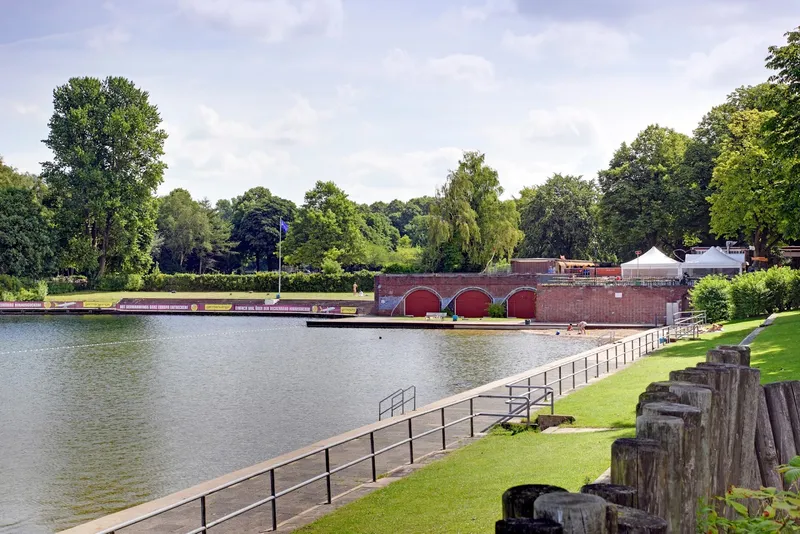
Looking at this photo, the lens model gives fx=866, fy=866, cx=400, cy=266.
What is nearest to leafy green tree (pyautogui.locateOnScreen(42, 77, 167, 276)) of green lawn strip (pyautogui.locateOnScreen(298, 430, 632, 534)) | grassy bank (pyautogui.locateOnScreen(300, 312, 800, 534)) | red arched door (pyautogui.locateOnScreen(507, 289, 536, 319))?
red arched door (pyautogui.locateOnScreen(507, 289, 536, 319))

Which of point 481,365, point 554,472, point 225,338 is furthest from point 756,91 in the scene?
point 554,472

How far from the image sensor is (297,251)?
100 m

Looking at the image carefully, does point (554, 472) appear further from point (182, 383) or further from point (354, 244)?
point (354, 244)

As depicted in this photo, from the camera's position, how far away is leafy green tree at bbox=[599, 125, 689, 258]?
7181 cm

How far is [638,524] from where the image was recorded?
11.5 feet

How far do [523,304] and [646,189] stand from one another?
15.1 m

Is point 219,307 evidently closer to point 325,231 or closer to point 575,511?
point 325,231

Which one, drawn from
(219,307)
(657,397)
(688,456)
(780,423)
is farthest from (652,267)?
(688,456)

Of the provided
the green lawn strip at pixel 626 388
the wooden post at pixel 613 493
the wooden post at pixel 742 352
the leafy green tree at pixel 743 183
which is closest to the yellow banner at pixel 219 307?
the leafy green tree at pixel 743 183

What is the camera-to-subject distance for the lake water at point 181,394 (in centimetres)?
1884

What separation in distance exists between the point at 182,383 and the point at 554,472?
25.4 metres

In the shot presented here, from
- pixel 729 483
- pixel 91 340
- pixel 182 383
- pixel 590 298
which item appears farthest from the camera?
pixel 590 298

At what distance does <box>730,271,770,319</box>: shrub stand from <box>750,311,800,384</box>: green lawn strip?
9.58 m

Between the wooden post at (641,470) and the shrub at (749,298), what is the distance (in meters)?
43.7
